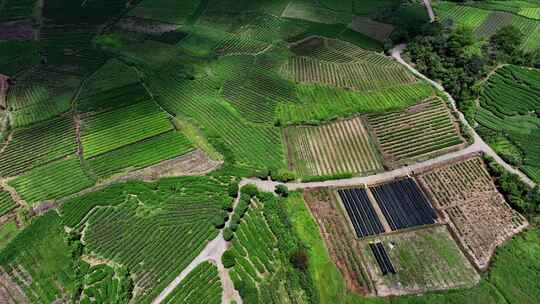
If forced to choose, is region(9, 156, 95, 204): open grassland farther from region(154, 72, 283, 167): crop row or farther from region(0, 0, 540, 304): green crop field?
region(154, 72, 283, 167): crop row

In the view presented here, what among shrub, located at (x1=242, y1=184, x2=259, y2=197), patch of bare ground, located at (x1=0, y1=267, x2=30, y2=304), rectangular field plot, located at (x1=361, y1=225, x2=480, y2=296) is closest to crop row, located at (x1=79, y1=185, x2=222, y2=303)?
shrub, located at (x1=242, y1=184, x2=259, y2=197)

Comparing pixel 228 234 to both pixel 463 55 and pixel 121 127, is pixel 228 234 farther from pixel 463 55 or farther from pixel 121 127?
pixel 463 55

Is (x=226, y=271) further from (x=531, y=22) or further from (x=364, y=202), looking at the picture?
(x=531, y=22)

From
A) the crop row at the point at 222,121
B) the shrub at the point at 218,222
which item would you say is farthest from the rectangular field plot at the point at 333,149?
the shrub at the point at 218,222

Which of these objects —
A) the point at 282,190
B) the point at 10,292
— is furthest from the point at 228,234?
the point at 10,292

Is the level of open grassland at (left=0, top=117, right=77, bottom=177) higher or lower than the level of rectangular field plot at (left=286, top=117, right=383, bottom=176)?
lower

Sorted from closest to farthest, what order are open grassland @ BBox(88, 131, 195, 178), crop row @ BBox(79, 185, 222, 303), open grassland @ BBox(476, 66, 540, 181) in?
crop row @ BBox(79, 185, 222, 303) < open grassland @ BBox(476, 66, 540, 181) < open grassland @ BBox(88, 131, 195, 178)
